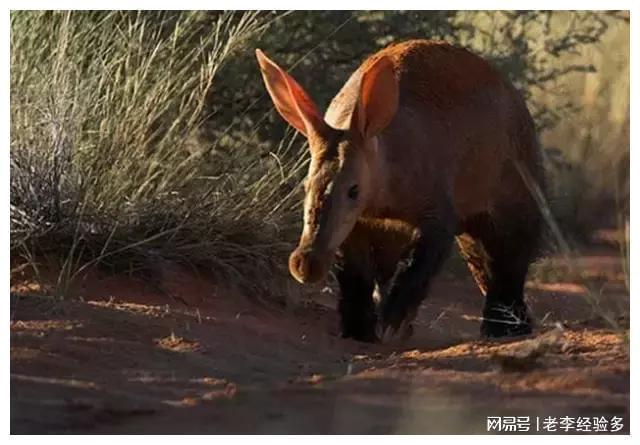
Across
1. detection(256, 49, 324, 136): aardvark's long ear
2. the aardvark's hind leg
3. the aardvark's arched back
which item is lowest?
the aardvark's hind leg

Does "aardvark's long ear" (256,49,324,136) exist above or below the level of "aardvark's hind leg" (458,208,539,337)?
above

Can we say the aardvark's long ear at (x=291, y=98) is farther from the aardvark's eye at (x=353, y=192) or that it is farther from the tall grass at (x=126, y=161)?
the tall grass at (x=126, y=161)

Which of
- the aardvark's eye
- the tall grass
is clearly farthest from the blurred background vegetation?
the aardvark's eye

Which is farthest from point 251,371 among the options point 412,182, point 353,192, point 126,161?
point 126,161

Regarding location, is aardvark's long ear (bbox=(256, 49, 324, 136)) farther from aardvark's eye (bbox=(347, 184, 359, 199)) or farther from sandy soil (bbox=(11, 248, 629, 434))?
sandy soil (bbox=(11, 248, 629, 434))

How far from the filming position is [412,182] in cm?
791

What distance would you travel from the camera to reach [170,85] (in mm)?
9562

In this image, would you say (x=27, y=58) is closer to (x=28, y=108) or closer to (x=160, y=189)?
(x=28, y=108)

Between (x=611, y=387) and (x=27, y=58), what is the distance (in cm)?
436

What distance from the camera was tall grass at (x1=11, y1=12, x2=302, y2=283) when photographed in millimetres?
8539

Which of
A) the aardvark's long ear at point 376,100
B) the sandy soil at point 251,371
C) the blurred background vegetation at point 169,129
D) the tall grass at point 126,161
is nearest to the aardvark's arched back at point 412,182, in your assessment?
the aardvark's long ear at point 376,100
